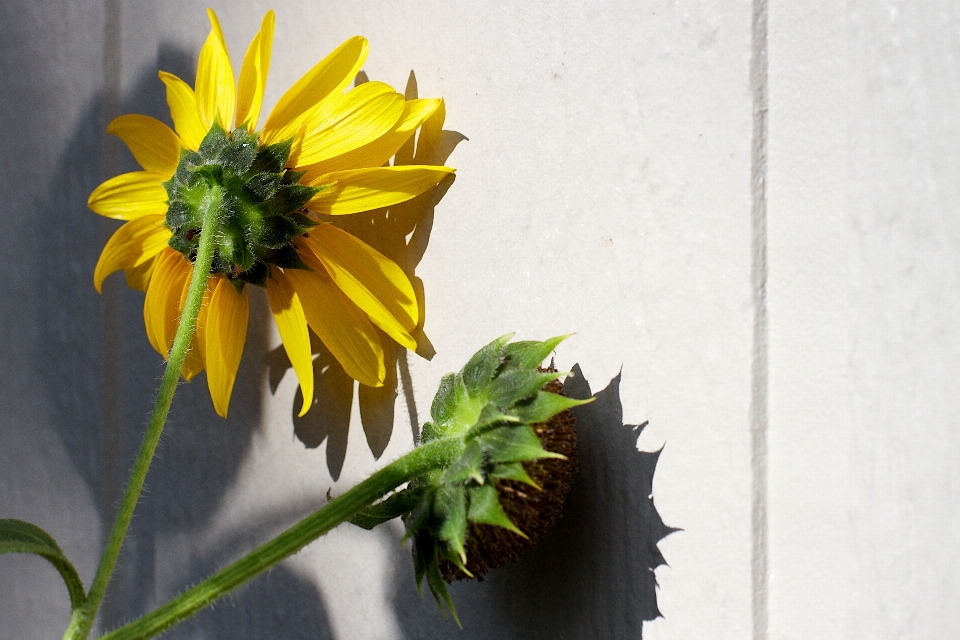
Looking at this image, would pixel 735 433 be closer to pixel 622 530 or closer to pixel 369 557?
pixel 622 530

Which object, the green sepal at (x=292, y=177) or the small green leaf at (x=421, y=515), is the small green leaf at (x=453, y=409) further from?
the green sepal at (x=292, y=177)

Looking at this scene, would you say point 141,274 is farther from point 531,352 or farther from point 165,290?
point 531,352

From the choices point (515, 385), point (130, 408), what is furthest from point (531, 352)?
point (130, 408)

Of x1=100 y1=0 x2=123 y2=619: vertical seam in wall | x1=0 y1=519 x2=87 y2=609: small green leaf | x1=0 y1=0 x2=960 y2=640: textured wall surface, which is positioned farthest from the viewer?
x1=100 y1=0 x2=123 y2=619: vertical seam in wall

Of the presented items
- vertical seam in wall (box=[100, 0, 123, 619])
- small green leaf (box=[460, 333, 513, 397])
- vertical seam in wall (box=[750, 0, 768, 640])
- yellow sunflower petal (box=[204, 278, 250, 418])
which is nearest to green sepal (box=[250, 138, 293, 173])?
yellow sunflower petal (box=[204, 278, 250, 418])

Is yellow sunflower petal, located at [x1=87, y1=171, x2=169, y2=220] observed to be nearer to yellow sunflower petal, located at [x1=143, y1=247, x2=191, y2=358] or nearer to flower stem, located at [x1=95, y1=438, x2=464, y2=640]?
yellow sunflower petal, located at [x1=143, y1=247, x2=191, y2=358]

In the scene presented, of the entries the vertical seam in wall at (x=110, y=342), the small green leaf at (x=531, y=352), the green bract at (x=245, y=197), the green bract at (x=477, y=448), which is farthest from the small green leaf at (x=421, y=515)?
the vertical seam in wall at (x=110, y=342)

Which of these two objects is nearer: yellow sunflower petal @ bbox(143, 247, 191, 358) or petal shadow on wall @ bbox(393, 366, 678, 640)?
petal shadow on wall @ bbox(393, 366, 678, 640)

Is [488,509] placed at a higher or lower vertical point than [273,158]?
lower
